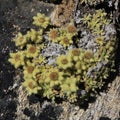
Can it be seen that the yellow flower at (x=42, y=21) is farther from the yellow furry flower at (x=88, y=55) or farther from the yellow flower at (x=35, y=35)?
the yellow furry flower at (x=88, y=55)

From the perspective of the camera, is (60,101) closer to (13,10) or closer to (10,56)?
(10,56)

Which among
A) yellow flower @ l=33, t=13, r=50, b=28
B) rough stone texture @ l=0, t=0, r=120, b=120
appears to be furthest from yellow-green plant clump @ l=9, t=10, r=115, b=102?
rough stone texture @ l=0, t=0, r=120, b=120

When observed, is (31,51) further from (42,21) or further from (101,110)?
(101,110)

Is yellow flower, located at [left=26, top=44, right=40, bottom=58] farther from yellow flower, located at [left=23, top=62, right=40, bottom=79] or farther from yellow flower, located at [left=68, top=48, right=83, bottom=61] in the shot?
yellow flower, located at [left=68, top=48, right=83, bottom=61]

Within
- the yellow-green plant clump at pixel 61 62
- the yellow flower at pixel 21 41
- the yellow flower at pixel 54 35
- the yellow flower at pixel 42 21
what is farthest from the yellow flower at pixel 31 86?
the yellow flower at pixel 42 21

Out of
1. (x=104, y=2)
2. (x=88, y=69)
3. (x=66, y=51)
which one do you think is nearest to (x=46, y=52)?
(x=66, y=51)

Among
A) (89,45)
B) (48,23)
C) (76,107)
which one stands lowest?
(76,107)
